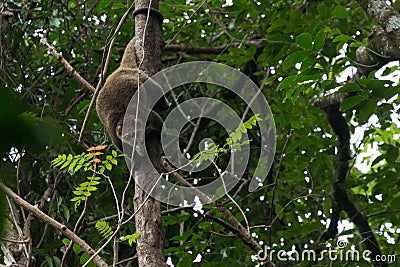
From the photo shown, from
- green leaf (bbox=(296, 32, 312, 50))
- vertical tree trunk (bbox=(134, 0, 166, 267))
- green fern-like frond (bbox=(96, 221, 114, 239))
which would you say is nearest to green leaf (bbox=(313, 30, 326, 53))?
green leaf (bbox=(296, 32, 312, 50))

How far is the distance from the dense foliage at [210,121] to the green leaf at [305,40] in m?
0.42

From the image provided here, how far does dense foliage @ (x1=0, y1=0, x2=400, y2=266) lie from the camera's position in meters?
4.27

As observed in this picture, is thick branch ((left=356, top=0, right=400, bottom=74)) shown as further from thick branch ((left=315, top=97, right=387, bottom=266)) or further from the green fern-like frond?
the green fern-like frond

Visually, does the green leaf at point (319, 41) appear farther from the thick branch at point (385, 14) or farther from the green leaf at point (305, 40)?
the thick branch at point (385, 14)

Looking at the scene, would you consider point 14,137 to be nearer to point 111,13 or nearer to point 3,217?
point 3,217

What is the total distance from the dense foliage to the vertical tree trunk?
1.31 m

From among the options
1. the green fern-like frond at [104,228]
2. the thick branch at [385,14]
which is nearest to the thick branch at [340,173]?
the thick branch at [385,14]

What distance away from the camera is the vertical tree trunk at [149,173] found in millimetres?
2184

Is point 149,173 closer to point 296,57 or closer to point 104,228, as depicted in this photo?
point 104,228

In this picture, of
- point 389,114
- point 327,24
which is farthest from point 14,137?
point 327,24

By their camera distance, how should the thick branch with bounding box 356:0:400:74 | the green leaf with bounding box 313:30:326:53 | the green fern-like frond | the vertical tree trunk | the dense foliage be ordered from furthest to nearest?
the dense foliage < the thick branch with bounding box 356:0:400:74 < the green leaf with bounding box 313:30:326:53 < the green fern-like frond < the vertical tree trunk

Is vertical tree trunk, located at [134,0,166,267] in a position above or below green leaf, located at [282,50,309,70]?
below

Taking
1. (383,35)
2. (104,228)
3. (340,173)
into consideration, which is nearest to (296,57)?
(383,35)

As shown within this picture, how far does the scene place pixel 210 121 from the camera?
211 inches
